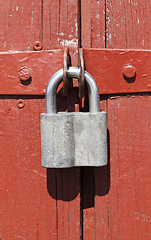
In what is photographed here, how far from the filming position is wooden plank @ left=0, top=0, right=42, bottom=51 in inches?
23.3

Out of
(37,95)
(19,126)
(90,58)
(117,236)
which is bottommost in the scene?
(117,236)

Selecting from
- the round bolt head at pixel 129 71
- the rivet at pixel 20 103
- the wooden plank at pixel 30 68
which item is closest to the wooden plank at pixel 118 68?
the round bolt head at pixel 129 71

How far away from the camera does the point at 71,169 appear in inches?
24.0

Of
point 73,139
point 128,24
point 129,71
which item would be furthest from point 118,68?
point 73,139

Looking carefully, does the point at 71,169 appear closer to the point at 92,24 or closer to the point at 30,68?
the point at 30,68

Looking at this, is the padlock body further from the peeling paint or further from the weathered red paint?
the peeling paint

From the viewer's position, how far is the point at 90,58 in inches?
22.1

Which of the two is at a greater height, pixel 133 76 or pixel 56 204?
pixel 133 76

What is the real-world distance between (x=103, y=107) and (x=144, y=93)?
0.15 m

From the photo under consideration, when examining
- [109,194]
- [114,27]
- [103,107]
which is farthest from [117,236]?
[114,27]

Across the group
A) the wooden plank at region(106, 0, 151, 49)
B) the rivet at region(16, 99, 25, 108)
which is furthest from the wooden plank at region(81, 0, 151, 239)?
the rivet at region(16, 99, 25, 108)

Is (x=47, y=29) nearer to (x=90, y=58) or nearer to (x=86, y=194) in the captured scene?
(x=90, y=58)

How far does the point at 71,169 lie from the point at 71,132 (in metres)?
0.16

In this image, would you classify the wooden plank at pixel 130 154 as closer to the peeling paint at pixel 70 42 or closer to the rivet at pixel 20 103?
the peeling paint at pixel 70 42
